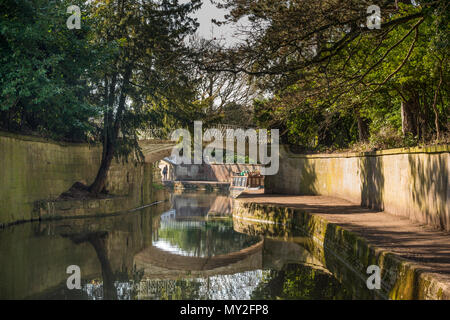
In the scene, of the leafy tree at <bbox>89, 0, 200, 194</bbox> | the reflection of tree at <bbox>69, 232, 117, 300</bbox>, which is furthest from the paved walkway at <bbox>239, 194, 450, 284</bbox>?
the leafy tree at <bbox>89, 0, 200, 194</bbox>

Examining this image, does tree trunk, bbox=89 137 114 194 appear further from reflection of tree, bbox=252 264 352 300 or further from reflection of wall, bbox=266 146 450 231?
reflection of tree, bbox=252 264 352 300

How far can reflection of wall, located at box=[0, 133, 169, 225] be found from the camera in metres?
12.0

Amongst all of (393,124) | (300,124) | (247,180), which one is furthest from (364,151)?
(247,180)

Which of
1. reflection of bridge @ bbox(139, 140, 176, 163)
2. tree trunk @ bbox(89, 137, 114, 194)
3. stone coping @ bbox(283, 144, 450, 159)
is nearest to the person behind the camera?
stone coping @ bbox(283, 144, 450, 159)

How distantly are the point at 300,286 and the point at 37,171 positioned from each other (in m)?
10.0

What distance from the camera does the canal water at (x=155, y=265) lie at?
19.4 feet

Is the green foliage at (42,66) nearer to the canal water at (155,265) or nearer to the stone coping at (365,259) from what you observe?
the canal water at (155,265)

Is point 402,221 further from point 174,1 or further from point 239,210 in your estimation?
point 174,1

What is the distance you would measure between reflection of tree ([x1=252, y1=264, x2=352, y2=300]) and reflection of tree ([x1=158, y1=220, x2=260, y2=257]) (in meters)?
2.58

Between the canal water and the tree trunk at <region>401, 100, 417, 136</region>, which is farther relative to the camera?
the tree trunk at <region>401, 100, 417, 136</region>

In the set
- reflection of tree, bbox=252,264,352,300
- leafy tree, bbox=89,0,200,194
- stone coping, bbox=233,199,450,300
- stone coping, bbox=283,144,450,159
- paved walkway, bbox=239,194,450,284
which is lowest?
reflection of tree, bbox=252,264,352,300

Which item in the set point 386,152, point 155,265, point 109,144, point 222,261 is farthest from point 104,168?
point 386,152

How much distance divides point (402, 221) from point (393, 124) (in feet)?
26.3

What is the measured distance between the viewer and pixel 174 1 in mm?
15805
